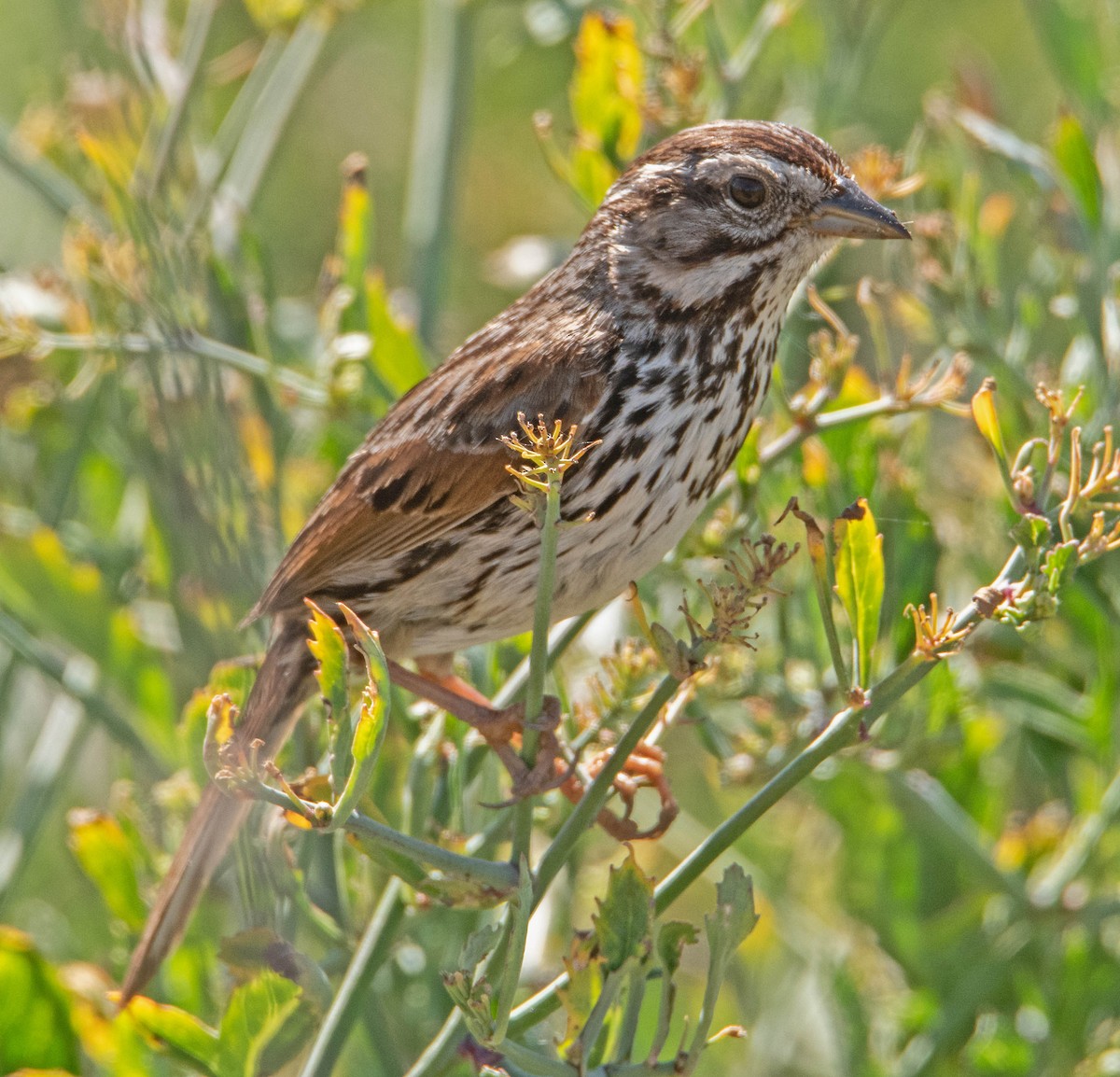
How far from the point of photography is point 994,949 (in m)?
3.07

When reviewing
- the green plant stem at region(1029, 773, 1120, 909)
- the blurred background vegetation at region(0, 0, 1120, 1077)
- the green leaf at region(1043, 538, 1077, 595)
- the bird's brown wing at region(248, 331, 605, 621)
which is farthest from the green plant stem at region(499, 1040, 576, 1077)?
the green plant stem at region(1029, 773, 1120, 909)

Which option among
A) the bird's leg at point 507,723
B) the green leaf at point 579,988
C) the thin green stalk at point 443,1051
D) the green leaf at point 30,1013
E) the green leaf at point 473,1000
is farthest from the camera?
the green leaf at point 30,1013

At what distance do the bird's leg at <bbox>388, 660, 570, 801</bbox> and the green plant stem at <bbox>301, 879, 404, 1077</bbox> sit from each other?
23cm

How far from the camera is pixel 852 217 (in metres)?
2.49

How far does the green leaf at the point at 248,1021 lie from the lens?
216 centimetres

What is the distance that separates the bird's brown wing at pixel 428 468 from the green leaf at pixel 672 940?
838 mm

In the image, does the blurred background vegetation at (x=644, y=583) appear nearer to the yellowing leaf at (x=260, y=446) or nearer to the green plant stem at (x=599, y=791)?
the yellowing leaf at (x=260, y=446)

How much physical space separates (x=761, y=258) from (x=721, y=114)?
0.55 metres

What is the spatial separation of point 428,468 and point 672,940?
99 cm

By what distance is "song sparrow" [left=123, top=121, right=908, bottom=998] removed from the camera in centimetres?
247

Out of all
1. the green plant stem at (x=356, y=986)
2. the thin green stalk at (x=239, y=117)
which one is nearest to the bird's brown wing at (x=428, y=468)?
the green plant stem at (x=356, y=986)

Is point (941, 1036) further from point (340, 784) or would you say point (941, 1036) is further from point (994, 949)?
point (340, 784)

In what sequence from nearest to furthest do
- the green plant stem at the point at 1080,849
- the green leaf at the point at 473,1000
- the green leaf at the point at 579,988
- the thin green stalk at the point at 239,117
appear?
the green leaf at the point at 473,1000
the green leaf at the point at 579,988
the green plant stem at the point at 1080,849
the thin green stalk at the point at 239,117

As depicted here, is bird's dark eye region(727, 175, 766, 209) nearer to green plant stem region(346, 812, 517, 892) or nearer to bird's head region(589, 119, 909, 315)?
bird's head region(589, 119, 909, 315)
